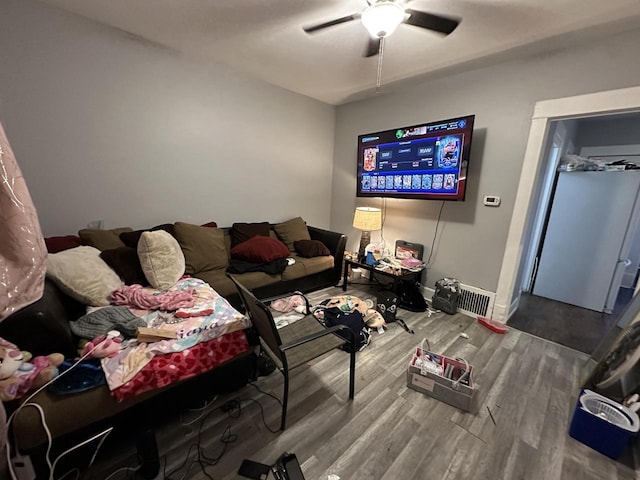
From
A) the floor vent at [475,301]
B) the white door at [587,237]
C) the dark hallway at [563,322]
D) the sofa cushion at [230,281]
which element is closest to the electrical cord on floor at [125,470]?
the sofa cushion at [230,281]

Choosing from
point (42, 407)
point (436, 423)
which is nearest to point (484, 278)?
point (436, 423)

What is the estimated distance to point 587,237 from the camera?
2.94 meters

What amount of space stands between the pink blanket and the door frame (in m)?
2.89

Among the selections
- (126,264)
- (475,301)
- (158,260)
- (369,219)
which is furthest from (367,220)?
(126,264)

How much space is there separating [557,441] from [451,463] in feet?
2.18

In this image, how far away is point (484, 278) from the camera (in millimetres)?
2678

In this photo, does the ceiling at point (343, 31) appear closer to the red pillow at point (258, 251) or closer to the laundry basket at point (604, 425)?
the red pillow at point (258, 251)

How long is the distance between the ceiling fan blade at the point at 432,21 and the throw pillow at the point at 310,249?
88.4 inches

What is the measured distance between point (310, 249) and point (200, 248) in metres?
1.25

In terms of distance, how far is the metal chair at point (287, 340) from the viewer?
4.15ft

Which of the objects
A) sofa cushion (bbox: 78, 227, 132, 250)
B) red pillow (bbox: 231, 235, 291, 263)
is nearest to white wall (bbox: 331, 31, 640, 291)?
red pillow (bbox: 231, 235, 291, 263)

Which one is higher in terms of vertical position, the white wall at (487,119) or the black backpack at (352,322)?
the white wall at (487,119)

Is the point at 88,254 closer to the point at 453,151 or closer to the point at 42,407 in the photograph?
the point at 42,407

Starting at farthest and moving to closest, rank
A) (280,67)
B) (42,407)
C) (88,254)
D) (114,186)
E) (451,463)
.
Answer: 1. (280,67)
2. (114,186)
3. (88,254)
4. (451,463)
5. (42,407)
